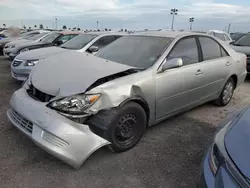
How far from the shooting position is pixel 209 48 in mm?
4531

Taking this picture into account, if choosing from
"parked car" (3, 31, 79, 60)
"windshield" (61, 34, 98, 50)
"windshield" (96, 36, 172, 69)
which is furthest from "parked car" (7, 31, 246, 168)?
"parked car" (3, 31, 79, 60)

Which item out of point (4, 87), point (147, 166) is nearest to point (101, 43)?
point (4, 87)

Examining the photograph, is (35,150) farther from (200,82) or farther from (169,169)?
(200,82)

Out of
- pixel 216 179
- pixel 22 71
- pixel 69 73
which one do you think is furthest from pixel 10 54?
pixel 216 179

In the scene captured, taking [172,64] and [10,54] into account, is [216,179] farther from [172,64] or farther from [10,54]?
[10,54]

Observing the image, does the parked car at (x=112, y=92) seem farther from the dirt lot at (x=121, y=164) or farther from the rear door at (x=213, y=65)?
the dirt lot at (x=121, y=164)

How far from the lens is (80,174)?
271cm

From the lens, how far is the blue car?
1.48 metres

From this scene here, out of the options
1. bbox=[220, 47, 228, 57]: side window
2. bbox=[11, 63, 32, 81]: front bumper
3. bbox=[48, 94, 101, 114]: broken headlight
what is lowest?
bbox=[11, 63, 32, 81]: front bumper

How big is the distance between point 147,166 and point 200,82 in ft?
6.36

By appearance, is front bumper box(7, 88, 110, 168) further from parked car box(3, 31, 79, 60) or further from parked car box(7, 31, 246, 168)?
parked car box(3, 31, 79, 60)

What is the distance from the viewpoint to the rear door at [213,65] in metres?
4.28

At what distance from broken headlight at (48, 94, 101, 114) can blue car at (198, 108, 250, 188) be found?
1.39 meters

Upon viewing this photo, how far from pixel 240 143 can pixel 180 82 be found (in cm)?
209
